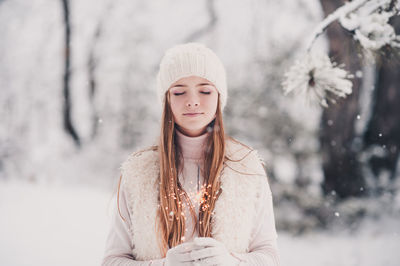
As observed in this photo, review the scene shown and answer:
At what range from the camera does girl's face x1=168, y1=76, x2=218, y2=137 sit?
0.81 metres

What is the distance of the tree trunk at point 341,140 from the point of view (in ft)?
5.91

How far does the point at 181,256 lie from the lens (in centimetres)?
71

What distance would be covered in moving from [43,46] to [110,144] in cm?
85

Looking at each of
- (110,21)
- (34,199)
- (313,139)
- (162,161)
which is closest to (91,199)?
(34,199)

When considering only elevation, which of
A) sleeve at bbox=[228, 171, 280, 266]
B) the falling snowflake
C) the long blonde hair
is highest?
the falling snowflake

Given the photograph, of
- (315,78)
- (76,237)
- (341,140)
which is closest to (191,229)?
(315,78)

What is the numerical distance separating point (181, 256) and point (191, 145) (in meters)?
0.31

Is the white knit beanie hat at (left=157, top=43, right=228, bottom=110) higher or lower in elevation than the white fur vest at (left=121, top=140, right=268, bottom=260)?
higher

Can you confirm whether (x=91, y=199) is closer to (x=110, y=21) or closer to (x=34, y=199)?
(x=34, y=199)

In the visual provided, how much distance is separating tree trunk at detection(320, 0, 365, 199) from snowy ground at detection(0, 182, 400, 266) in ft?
0.88

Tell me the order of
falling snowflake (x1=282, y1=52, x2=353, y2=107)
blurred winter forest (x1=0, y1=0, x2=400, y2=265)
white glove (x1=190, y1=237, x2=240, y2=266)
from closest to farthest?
white glove (x1=190, y1=237, x2=240, y2=266) → falling snowflake (x1=282, y1=52, x2=353, y2=107) → blurred winter forest (x1=0, y1=0, x2=400, y2=265)

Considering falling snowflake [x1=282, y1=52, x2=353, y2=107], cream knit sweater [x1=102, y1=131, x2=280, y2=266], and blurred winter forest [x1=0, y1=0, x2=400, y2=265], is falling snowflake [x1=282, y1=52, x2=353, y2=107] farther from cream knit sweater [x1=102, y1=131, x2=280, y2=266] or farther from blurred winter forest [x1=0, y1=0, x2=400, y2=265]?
blurred winter forest [x1=0, y1=0, x2=400, y2=265]

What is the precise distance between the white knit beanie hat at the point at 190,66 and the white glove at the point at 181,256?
0.43m

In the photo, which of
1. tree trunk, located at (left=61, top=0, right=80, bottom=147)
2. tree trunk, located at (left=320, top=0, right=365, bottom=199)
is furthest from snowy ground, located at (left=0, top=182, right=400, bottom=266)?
tree trunk, located at (left=61, top=0, right=80, bottom=147)
